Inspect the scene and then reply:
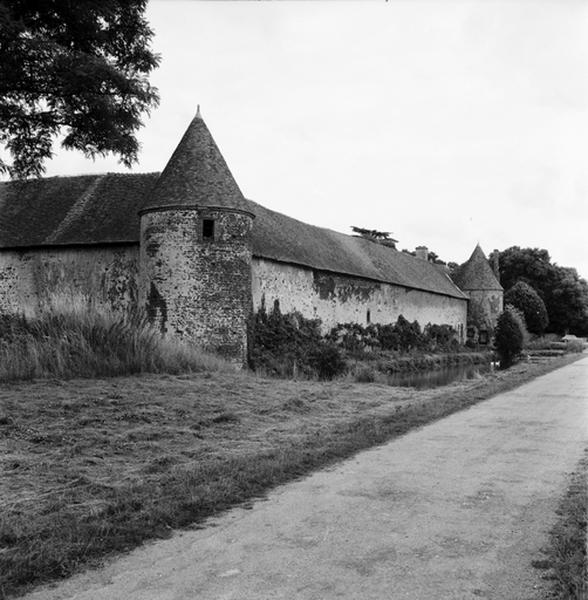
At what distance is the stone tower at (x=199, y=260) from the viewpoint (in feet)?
65.5

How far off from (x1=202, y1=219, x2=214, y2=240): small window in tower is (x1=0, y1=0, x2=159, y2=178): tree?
6257 millimetres

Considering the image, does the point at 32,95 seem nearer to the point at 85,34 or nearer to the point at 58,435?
the point at 85,34

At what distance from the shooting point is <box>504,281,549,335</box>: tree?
177 ft

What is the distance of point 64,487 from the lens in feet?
18.6

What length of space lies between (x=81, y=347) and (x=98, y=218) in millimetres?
12135

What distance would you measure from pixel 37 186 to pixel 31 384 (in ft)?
56.3

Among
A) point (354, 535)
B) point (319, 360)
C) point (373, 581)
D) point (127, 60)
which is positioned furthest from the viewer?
point (319, 360)

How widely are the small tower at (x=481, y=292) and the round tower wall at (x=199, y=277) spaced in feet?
96.2

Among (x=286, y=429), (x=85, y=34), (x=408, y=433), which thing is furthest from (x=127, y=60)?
(x=408, y=433)

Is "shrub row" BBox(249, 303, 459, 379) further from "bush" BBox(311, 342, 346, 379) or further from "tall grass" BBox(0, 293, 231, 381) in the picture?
"tall grass" BBox(0, 293, 231, 381)

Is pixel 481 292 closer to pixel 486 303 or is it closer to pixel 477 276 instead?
pixel 486 303

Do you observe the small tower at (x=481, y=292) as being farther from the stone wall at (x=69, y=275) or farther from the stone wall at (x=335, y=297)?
the stone wall at (x=69, y=275)

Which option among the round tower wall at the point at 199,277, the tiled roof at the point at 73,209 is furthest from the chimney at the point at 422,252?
the round tower wall at the point at 199,277

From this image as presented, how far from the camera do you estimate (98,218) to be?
920 inches
